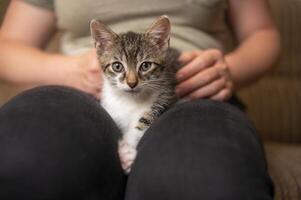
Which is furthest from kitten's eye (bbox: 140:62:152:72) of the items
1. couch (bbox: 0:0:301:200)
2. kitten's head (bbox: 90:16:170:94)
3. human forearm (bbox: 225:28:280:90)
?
couch (bbox: 0:0:301:200)

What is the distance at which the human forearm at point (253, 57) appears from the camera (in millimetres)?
1164

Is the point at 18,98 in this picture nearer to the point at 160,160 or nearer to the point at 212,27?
the point at 160,160

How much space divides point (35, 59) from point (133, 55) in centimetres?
28

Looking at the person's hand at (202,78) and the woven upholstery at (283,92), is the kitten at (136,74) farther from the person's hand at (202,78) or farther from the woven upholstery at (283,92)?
the woven upholstery at (283,92)

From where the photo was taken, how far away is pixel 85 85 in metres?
1.07

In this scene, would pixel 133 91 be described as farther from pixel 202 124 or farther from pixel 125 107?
pixel 202 124

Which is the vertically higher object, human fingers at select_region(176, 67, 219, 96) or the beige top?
the beige top

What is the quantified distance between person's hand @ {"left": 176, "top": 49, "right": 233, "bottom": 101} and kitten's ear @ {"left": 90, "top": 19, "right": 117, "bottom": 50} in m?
0.16

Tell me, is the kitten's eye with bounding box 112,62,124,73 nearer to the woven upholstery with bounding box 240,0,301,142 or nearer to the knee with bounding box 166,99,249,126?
the knee with bounding box 166,99,249,126

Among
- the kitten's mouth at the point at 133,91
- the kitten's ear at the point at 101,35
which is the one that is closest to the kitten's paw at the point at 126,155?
the kitten's mouth at the point at 133,91

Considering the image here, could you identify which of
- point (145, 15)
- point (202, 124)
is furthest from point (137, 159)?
point (145, 15)

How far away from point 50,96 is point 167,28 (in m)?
0.28

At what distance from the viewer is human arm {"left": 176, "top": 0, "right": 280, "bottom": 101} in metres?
1.03

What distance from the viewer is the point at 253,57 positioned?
1.19 meters
